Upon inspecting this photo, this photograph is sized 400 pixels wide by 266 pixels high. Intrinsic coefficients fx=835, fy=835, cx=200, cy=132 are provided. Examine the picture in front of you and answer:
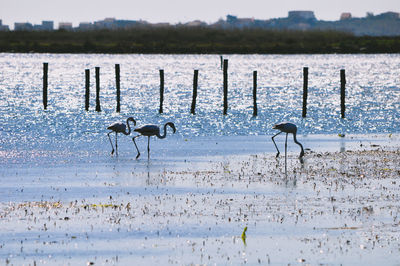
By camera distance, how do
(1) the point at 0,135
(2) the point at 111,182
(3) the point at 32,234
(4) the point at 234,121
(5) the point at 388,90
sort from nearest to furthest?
(3) the point at 32,234 → (2) the point at 111,182 → (1) the point at 0,135 → (4) the point at 234,121 → (5) the point at 388,90

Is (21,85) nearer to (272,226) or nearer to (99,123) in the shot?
(99,123)

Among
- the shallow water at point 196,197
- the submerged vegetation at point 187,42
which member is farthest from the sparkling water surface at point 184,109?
the submerged vegetation at point 187,42

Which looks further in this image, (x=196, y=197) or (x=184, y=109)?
(x=184, y=109)

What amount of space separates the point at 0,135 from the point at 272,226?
19.8 meters

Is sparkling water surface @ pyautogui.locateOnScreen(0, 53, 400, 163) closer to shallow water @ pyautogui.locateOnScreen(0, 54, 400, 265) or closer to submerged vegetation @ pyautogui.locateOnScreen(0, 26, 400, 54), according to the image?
shallow water @ pyautogui.locateOnScreen(0, 54, 400, 265)

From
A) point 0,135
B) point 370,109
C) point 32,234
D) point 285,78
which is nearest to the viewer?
point 32,234

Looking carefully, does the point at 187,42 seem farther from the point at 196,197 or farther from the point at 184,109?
the point at 196,197

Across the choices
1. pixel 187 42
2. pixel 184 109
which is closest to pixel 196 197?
A: pixel 184 109

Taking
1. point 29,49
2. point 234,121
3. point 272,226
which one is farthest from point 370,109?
point 29,49

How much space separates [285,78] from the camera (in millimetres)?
90875

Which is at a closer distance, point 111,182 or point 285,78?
point 111,182

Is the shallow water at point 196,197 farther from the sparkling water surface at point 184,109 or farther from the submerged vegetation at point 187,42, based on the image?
the submerged vegetation at point 187,42

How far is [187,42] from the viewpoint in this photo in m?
136

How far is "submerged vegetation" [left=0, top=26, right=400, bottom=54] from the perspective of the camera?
5187 inches
